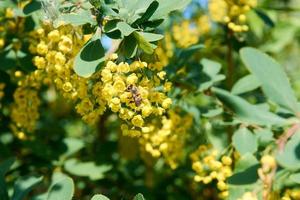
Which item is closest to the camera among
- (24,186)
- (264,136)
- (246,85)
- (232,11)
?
(264,136)

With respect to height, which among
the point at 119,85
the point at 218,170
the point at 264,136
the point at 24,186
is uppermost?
the point at 119,85

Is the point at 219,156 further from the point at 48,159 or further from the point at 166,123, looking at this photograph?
the point at 48,159

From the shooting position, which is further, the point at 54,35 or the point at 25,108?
the point at 25,108

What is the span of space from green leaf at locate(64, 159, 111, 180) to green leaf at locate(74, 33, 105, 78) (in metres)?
0.89

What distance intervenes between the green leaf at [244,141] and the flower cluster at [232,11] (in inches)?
20.2

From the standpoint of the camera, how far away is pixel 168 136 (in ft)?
6.63

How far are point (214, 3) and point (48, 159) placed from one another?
0.94 meters

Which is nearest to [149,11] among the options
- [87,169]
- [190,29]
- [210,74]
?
[210,74]

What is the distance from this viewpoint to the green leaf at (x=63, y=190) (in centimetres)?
150

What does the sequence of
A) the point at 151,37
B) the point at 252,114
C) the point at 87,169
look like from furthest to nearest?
the point at 87,169 → the point at 252,114 → the point at 151,37

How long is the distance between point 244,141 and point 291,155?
1.35 ft

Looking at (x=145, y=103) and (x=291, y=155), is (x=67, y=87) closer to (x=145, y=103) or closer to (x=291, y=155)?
(x=145, y=103)

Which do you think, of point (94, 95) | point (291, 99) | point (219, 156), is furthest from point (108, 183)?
point (291, 99)

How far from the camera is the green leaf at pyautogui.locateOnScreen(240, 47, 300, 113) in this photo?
142cm
